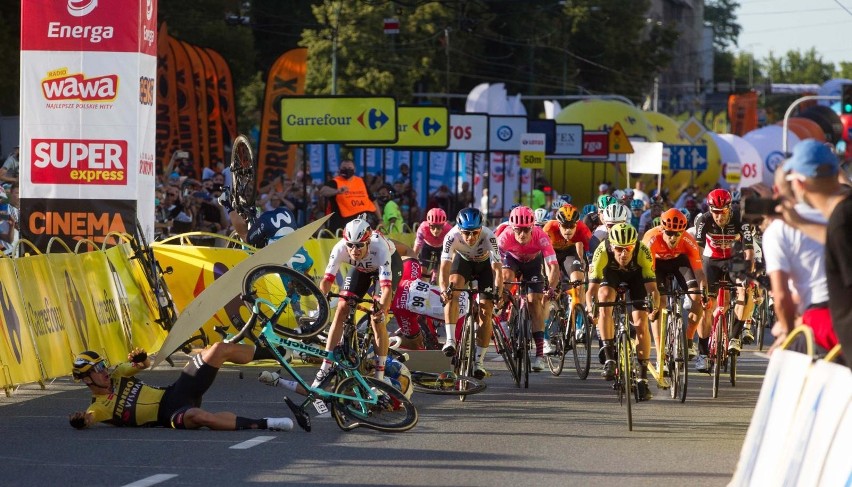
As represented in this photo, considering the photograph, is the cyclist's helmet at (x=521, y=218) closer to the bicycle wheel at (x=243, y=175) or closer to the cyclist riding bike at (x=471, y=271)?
the cyclist riding bike at (x=471, y=271)

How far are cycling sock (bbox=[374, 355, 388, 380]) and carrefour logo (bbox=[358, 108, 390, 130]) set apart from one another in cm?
1536

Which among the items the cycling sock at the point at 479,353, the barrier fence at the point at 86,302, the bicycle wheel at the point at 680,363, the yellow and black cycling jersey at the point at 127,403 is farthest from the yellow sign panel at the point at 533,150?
the yellow and black cycling jersey at the point at 127,403

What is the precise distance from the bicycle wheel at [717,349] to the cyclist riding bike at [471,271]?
213cm

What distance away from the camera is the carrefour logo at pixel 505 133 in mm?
38562

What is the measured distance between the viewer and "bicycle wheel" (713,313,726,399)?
1493 centimetres

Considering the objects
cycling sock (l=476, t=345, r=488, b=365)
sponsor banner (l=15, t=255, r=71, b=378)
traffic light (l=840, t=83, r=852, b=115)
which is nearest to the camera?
sponsor banner (l=15, t=255, r=71, b=378)

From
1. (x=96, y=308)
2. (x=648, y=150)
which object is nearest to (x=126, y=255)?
(x=96, y=308)

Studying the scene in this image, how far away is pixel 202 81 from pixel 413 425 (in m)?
22.5

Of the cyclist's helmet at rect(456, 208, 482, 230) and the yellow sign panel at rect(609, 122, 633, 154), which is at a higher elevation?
the yellow sign panel at rect(609, 122, 633, 154)

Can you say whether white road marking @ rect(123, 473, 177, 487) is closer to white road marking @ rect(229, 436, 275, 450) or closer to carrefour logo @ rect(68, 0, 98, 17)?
white road marking @ rect(229, 436, 275, 450)

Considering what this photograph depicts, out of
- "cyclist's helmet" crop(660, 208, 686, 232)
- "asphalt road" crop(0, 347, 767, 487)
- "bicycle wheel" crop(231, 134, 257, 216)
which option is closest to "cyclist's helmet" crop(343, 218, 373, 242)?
"asphalt road" crop(0, 347, 767, 487)

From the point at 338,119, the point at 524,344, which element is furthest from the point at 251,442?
the point at 338,119

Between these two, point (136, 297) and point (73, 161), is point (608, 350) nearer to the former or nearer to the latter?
point (136, 297)

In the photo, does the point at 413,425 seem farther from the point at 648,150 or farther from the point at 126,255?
the point at 648,150
